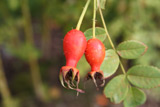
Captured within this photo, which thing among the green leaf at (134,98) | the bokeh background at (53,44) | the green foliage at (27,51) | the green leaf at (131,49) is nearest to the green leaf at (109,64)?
the green leaf at (131,49)

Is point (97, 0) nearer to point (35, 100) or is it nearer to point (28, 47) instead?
point (28, 47)

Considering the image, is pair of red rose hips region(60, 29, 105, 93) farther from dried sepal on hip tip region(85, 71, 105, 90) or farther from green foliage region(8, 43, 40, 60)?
green foliage region(8, 43, 40, 60)

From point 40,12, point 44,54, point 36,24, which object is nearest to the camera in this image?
point 40,12

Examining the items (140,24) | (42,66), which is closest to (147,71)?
(140,24)

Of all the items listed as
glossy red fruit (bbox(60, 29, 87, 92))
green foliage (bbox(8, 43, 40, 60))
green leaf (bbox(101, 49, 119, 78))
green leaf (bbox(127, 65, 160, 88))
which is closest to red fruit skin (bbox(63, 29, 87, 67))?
glossy red fruit (bbox(60, 29, 87, 92))

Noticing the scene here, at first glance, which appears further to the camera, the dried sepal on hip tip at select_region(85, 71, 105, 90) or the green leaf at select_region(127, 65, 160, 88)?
the green leaf at select_region(127, 65, 160, 88)

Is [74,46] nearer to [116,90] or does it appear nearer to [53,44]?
[116,90]

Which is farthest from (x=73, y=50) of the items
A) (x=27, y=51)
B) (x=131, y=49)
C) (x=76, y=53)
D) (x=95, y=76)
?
(x=27, y=51)
